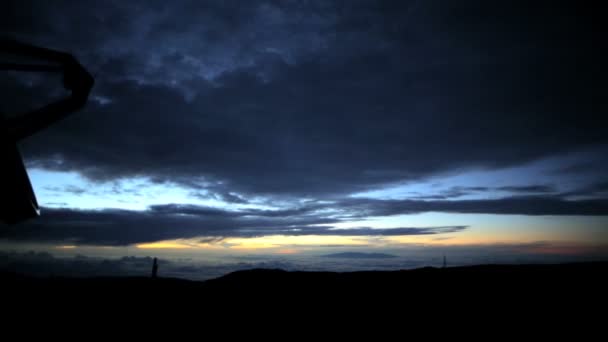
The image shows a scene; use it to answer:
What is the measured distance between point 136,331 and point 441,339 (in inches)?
335

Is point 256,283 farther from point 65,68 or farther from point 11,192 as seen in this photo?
point 65,68

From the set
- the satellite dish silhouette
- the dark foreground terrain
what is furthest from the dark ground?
the satellite dish silhouette

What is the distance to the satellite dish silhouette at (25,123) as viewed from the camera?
641cm

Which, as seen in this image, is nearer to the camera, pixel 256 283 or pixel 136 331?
pixel 136 331

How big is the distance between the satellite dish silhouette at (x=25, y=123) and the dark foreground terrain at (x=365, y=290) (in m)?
4.95

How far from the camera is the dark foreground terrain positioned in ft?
29.7

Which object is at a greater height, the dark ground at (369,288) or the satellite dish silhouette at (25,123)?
the satellite dish silhouette at (25,123)

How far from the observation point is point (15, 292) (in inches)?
449

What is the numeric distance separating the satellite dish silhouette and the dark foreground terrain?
16.2ft

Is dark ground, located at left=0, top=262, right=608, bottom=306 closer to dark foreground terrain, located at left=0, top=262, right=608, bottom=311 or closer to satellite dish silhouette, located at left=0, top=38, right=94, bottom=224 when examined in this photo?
dark foreground terrain, located at left=0, top=262, right=608, bottom=311

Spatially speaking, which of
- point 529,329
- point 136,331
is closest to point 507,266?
point 529,329

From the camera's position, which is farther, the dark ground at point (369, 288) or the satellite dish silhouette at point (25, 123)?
the dark ground at point (369, 288)

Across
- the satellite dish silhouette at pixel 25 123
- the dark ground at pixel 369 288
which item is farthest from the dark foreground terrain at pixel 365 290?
the satellite dish silhouette at pixel 25 123

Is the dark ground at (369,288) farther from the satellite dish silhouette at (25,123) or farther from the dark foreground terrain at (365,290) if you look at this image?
the satellite dish silhouette at (25,123)
